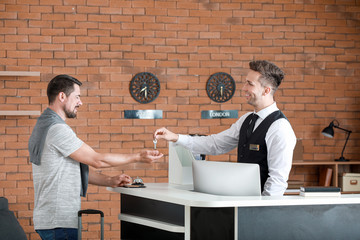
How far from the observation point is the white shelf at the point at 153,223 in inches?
110

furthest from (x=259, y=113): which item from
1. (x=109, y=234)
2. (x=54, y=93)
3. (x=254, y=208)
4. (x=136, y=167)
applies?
(x=109, y=234)

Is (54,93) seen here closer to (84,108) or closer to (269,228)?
(269,228)

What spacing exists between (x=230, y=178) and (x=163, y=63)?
3.01 metres

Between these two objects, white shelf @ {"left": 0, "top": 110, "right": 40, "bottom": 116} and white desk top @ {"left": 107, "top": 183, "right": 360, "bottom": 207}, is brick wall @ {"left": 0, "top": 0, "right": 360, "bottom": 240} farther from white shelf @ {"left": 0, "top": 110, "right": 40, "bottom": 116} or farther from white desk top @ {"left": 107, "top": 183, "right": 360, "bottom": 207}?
white desk top @ {"left": 107, "top": 183, "right": 360, "bottom": 207}

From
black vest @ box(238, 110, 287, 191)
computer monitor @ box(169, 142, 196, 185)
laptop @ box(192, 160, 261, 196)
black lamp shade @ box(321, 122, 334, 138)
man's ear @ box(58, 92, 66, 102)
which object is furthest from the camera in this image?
black lamp shade @ box(321, 122, 334, 138)

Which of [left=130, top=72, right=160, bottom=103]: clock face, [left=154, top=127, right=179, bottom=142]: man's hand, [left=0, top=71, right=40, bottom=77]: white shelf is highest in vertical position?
[left=0, top=71, right=40, bottom=77]: white shelf

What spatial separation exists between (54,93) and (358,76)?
4.07 metres

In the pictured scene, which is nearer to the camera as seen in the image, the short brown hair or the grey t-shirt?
the grey t-shirt

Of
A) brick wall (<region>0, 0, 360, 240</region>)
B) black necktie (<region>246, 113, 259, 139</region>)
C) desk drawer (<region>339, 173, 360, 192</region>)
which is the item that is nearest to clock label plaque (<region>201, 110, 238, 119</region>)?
brick wall (<region>0, 0, 360, 240</region>)

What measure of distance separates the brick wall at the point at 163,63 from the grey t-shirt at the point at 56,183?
241cm

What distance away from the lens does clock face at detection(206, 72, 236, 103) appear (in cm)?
567

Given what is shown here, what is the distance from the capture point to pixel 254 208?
262 cm

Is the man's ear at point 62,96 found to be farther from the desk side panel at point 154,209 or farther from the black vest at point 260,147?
the black vest at point 260,147

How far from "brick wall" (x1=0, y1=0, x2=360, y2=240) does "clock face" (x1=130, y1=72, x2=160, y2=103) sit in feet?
0.20
